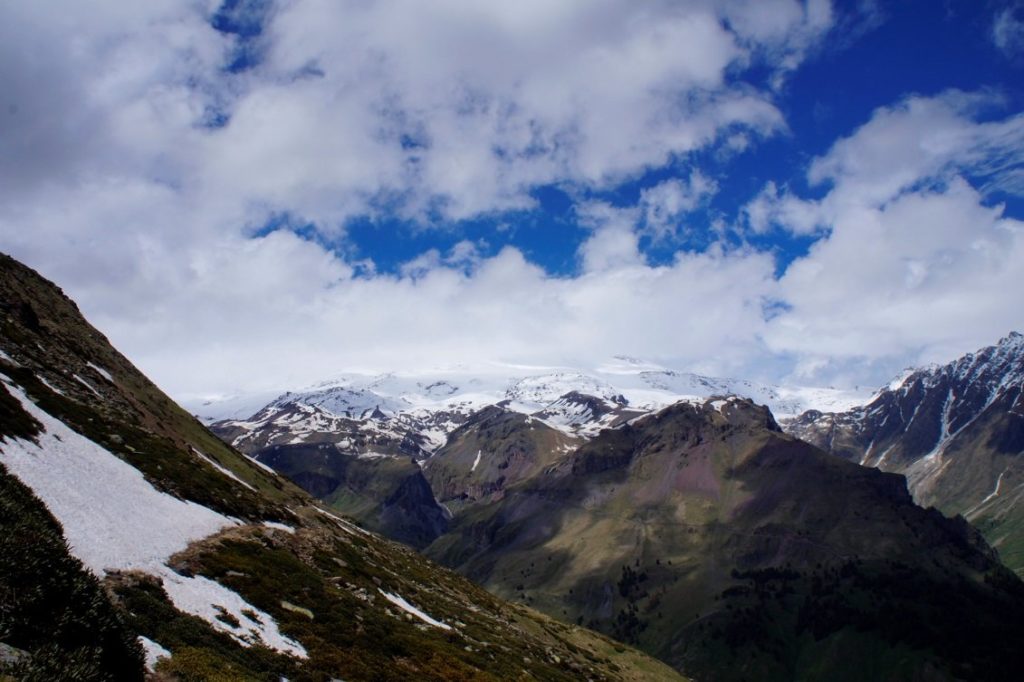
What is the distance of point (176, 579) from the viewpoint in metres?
32.3

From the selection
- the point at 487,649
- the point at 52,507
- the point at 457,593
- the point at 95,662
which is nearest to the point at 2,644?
the point at 95,662

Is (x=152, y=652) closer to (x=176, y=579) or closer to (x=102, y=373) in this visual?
(x=176, y=579)

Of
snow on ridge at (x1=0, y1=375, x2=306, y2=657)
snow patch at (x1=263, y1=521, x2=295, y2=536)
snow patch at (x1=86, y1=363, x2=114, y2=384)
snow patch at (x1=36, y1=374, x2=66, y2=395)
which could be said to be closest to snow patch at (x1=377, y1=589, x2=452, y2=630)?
snow patch at (x1=263, y1=521, x2=295, y2=536)

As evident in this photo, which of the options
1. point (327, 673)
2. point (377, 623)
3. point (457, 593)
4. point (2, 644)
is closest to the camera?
point (2, 644)

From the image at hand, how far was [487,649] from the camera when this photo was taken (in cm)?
5131

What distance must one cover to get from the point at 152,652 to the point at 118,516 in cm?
1492

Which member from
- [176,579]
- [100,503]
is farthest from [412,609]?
[100,503]

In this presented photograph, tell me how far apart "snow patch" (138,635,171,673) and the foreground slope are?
0.35 ft

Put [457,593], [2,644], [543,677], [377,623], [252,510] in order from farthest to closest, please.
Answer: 1. [457,593]
2. [252,510]
3. [543,677]
4. [377,623]
5. [2,644]

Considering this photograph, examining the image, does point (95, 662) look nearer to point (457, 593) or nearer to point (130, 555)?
point (130, 555)

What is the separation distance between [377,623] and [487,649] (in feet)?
42.3

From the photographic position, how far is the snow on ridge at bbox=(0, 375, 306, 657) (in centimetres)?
3095

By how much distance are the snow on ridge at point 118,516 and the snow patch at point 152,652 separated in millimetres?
4608

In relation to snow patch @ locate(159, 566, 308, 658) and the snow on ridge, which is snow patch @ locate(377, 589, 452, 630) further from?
snow patch @ locate(159, 566, 308, 658)
